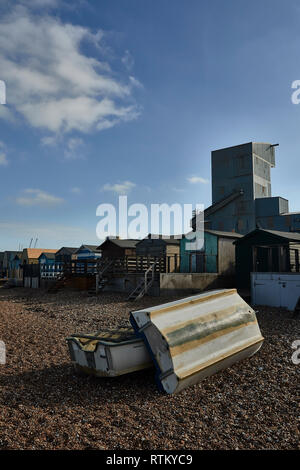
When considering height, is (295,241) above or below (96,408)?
above

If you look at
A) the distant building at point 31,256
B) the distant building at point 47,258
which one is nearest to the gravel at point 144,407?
the distant building at point 47,258

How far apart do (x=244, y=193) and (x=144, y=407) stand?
39799 mm

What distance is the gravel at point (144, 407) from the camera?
496cm

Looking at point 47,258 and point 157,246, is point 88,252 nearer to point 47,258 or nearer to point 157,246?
point 47,258

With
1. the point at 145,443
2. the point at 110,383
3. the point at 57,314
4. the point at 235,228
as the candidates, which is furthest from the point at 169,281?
the point at 235,228

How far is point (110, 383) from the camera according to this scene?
7.22 metres

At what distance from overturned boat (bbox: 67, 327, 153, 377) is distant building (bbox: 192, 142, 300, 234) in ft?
116

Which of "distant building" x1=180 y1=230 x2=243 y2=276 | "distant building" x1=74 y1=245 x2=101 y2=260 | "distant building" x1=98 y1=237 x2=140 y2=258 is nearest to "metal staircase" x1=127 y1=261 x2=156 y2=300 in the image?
"distant building" x1=180 y1=230 x2=243 y2=276

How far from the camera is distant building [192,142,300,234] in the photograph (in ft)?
134

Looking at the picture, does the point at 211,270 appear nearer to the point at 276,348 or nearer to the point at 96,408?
the point at 276,348

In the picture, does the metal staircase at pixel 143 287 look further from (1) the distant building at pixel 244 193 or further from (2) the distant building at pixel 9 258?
(2) the distant building at pixel 9 258

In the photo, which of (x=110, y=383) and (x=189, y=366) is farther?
(x=110, y=383)

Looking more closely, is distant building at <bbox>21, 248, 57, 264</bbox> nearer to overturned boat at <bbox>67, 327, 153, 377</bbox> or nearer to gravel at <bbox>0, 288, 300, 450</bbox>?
gravel at <bbox>0, 288, 300, 450</bbox>
